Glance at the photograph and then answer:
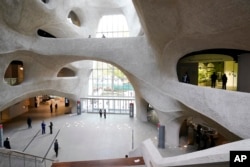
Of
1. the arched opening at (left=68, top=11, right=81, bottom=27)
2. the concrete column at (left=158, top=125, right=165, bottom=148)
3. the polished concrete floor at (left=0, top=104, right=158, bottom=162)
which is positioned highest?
the arched opening at (left=68, top=11, right=81, bottom=27)

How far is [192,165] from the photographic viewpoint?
232 inches

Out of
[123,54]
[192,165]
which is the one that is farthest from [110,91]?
[192,165]

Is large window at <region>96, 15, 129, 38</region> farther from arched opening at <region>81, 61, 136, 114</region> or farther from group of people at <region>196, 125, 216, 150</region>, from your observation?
group of people at <region>196, 125, 216, 150</region>

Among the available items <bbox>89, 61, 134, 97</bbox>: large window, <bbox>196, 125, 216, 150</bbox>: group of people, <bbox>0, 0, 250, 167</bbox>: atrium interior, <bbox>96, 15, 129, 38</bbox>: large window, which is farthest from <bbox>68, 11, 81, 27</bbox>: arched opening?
<bbox>196, 125, 216, 150</bbox>: group of people

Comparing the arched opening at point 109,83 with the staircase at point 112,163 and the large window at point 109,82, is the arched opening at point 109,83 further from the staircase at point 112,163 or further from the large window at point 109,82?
the staircase at point 112,163

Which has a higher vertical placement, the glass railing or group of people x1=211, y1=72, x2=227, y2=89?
group of people x1=211, y1=72, x2=227, y2=89

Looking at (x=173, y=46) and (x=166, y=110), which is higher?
(x=173, y=46)

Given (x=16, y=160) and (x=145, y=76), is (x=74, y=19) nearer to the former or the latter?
(x=145, y=76)

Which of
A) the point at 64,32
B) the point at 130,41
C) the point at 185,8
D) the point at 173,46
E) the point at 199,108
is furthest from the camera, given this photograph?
the point at 64,32

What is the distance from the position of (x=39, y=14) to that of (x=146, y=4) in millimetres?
11080

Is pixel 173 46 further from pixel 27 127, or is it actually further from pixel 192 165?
pixel 27 127

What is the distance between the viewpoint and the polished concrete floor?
1593 centimetres

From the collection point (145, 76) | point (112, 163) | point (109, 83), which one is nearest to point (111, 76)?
point (109, 83)

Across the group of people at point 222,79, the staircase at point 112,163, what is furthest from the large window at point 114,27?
the staircase at point 112,163
